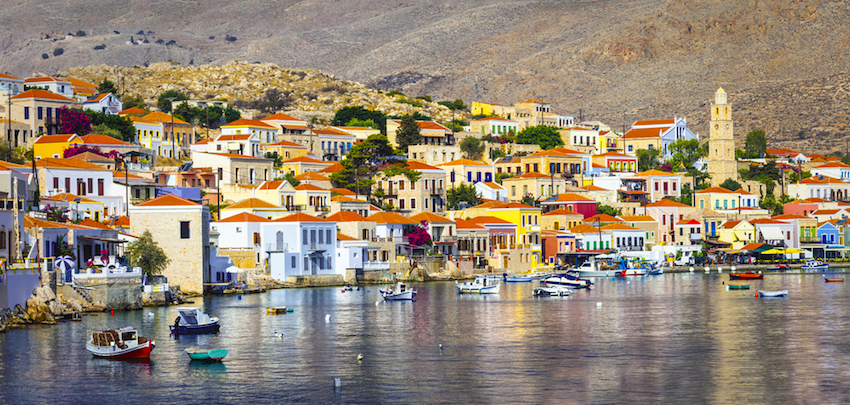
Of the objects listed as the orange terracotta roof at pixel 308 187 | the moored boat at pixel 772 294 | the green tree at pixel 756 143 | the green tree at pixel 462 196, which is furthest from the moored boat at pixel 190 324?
the green tree at pixel 756 143

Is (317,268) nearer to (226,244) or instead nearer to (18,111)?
(226,244)

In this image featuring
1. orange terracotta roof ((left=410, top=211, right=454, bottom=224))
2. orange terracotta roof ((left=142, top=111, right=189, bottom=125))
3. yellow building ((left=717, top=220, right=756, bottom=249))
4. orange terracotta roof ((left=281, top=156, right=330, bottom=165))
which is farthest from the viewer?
yellow building ((left=717, top=220, right=756, bottom=249))

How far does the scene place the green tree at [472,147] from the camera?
447ft

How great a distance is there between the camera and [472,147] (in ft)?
449

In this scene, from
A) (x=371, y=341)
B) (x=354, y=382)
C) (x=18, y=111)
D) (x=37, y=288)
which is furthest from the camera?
(x=18, y=111)

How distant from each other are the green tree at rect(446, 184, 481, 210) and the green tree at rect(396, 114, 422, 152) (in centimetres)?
1280

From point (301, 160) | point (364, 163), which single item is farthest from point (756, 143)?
point (301, 160)

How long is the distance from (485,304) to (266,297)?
1410 cm

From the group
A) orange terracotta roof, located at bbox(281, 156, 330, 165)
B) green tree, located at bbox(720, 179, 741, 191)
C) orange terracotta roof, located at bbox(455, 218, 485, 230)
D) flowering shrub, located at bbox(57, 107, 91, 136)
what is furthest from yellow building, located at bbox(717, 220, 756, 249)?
flowering shrub, located at bbox(57, 107, 91, 136)

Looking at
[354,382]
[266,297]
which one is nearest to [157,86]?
[266,297]

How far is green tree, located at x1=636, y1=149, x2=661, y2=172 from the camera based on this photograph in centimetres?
14600

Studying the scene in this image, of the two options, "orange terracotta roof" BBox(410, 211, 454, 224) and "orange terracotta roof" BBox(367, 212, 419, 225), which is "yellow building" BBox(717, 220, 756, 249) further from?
"orange terracotta roof" BBox(367, 212, 419, 225)

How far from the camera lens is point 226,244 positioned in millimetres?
82125

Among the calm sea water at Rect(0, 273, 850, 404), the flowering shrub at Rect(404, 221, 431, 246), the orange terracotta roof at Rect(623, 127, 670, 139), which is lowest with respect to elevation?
the calm sea water at Rect(0, 273, 850, 404)
